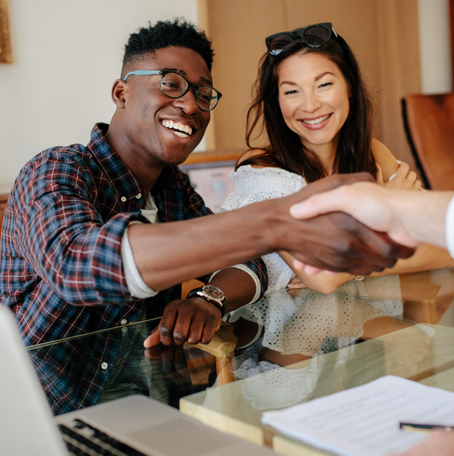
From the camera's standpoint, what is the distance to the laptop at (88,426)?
0.43m

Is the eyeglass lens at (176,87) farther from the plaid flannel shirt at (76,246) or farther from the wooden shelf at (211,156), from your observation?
the wooden shelf at (211,156)

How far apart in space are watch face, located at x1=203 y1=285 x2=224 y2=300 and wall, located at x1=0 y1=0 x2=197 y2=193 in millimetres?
1675

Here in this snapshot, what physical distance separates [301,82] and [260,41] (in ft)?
7.04

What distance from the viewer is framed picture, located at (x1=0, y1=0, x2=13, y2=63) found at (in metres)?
2.62

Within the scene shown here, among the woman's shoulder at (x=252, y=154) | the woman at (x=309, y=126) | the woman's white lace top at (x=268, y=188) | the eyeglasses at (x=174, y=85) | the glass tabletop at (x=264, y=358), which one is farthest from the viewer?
the woman's shoulder at (x=252, y=154)

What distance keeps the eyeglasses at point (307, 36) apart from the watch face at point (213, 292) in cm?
85

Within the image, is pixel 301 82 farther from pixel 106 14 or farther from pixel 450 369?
pixel 106 14

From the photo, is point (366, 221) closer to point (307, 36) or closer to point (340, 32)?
point (307, 36)

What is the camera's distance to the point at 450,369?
771 millimetres

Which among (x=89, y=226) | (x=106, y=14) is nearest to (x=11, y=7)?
(x=106, y=14)

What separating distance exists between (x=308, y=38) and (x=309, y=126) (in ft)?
0.87

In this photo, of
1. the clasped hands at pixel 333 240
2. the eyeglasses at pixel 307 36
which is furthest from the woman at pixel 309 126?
the clasped hands at pixel 333 240

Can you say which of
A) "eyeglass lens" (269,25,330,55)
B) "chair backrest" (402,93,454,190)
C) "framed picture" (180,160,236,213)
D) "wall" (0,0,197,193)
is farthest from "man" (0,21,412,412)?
"wall" (0,0,197,193)

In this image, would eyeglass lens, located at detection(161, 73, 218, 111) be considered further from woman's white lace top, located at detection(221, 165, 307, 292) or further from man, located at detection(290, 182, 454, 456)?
man, located at detection(290, 182, 454, 456)
